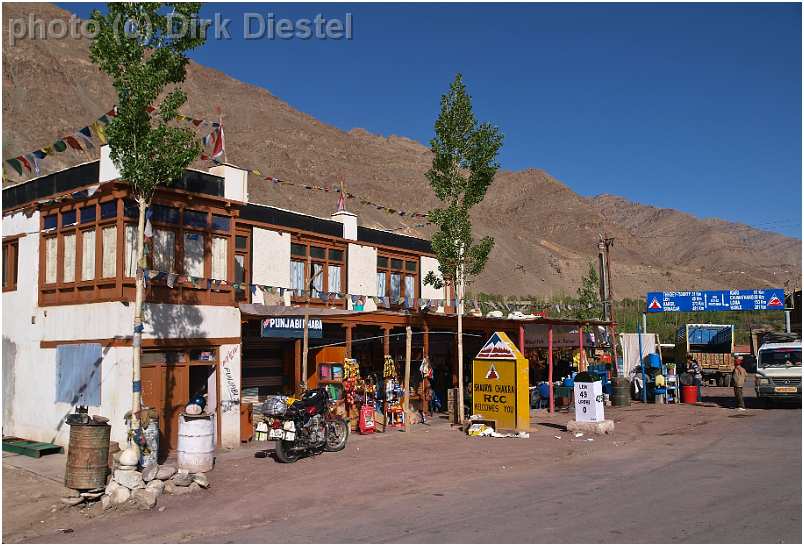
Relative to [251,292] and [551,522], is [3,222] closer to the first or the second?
[251,292]

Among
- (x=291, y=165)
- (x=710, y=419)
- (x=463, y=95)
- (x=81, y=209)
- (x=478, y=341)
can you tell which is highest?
(x=291, y=165)

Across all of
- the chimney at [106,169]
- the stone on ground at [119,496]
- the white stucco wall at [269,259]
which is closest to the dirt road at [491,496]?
the stone on ground at [119,496]

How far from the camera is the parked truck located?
39.3 m

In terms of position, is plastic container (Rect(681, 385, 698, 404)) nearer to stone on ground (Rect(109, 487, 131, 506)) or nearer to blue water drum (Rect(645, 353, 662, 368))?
blue water drum (Rect(645, 353, 662, 368))

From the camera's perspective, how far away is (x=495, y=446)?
659 inches

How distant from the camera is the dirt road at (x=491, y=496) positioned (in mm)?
8750

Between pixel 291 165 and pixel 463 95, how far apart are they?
93.9 meters

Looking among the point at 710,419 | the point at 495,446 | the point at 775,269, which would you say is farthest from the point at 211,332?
the point at 775,269

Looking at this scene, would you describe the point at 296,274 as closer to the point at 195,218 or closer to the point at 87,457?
the point at 195,218

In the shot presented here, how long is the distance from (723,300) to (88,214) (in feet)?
111

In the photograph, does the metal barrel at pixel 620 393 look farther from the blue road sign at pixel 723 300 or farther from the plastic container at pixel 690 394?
the blue road sign at pixel 723 300

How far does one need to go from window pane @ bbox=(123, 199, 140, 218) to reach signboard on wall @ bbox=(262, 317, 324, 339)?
181 inches

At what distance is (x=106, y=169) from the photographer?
51.6 feet

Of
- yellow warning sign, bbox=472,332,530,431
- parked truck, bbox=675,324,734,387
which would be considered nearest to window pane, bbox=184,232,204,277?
yellow warning sign, bbox=472,332,530,431
